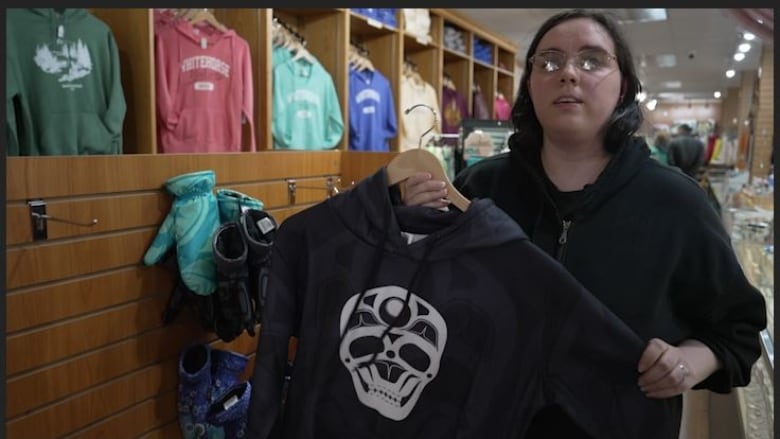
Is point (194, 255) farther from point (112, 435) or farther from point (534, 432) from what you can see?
point (534, 432)

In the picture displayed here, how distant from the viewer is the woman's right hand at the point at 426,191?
1214 millimetres

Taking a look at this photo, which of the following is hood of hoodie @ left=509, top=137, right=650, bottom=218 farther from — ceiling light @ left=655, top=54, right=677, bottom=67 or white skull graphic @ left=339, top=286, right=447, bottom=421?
ceiling light @ left=655, top=54, right=677, bottom=67

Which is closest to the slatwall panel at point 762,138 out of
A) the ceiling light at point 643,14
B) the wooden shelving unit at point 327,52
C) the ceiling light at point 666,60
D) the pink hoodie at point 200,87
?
the ceiling light at point 666,60

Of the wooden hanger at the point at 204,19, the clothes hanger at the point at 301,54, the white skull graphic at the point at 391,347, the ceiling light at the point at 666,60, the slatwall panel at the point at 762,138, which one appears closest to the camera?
the white skull graphic at the point at 391,347

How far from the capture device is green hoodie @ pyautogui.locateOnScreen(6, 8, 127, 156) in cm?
211

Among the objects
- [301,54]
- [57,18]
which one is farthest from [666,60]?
[57,18]

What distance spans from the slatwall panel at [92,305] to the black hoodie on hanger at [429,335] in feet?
2.92

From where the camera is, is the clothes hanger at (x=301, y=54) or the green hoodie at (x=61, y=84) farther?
the clothes hanger at (x=301, y=54)

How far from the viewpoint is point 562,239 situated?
1202 millimetres

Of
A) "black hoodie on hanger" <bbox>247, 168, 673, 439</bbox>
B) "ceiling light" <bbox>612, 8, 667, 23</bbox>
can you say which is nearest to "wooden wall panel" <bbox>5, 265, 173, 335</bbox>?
"black hoodie on hanger" <bbox>247, 168, 673, 439</bbox>

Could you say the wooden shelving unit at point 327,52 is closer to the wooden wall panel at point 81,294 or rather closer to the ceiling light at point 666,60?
the wooden wall panel at point 81,294

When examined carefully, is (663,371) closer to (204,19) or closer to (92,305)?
(92,305)

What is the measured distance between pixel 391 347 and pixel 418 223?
253 mm

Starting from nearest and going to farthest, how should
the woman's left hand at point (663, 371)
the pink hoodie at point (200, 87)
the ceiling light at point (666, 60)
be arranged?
the woman's left hand at point (663, 371) < the pink hoodie at point (200, 87) < the ceiling light at point (666, 60)
